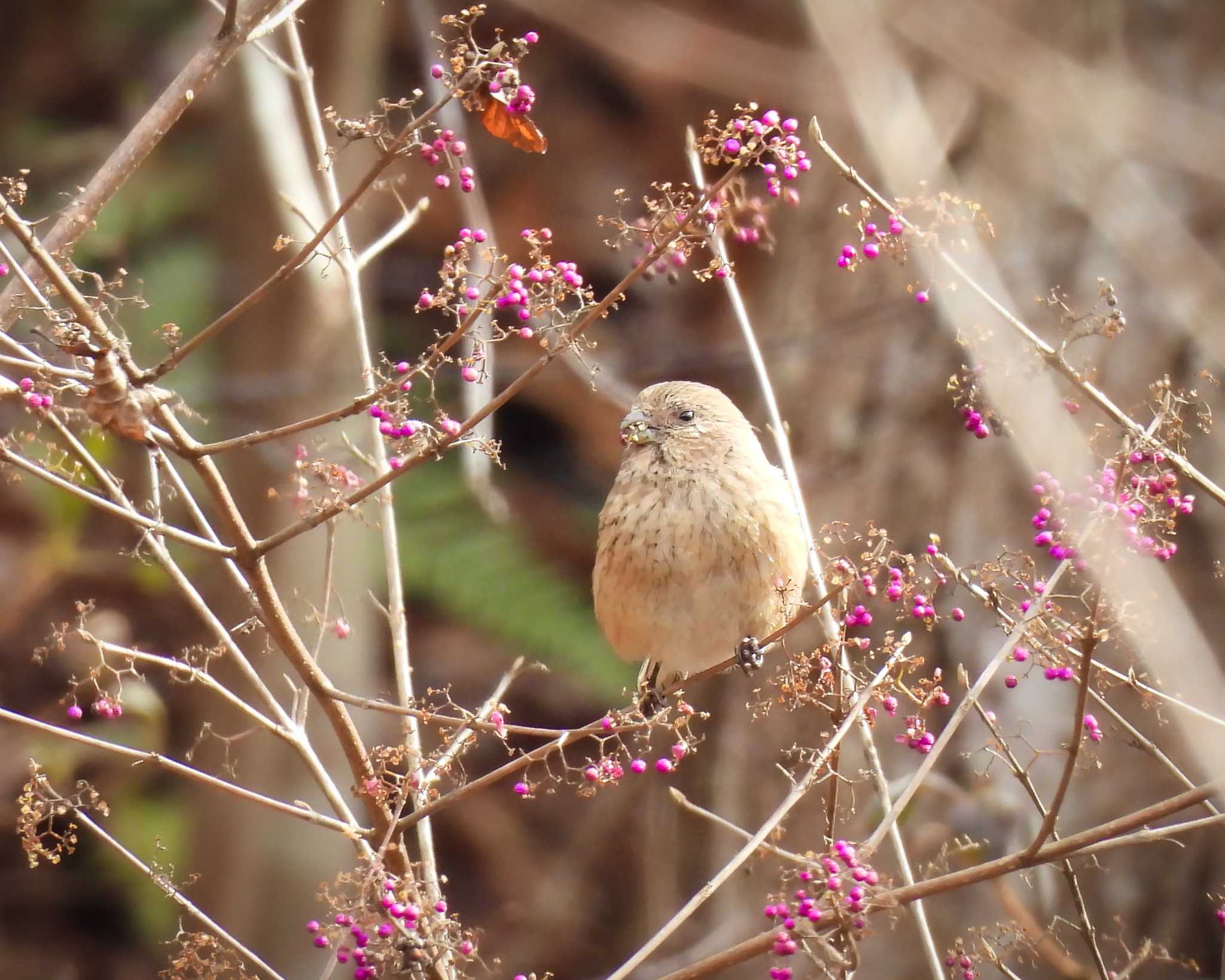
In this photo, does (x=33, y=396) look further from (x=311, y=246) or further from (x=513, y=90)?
(x=513, y=90)

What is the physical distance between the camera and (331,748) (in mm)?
7121

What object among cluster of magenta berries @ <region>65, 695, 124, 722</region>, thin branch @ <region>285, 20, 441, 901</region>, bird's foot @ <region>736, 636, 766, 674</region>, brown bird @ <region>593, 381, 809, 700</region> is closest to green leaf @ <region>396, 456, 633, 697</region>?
brown bird @ <region>593, 381, 809, 700</region>

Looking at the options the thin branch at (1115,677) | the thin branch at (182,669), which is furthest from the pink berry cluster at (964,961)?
the thin branch at (182,669)

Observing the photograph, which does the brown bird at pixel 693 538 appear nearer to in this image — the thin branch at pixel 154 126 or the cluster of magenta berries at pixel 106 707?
the cluster of magenta berries at pixel 106 707

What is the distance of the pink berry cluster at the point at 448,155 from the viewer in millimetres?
2514

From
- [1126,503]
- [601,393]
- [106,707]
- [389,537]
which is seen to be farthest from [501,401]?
[601,393]

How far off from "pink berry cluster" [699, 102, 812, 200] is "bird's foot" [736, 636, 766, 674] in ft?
6.73

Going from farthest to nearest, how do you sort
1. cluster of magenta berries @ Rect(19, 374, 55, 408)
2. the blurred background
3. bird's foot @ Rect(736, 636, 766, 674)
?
the blurred background → bird's foot @ Rect(736, 636, 766, 674) → cluster of magenta berries @ Rect(19, 374, 55, 408)

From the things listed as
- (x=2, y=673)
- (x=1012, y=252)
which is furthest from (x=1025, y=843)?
(x=2, y=673)

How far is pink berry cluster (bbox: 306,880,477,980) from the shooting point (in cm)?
259

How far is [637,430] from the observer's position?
15.7 feet

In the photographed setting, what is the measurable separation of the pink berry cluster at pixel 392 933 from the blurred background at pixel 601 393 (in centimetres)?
50

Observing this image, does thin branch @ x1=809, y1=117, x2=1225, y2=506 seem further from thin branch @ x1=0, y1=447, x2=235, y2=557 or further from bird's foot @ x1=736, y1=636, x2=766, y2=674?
bird's foot @ x1=736, y1=636, x2=766, y2=674

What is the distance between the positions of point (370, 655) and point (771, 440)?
2597 mm
